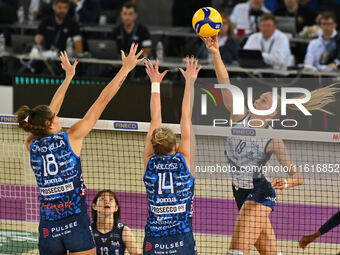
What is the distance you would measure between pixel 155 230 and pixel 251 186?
1.50m

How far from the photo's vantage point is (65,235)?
6.80 metres

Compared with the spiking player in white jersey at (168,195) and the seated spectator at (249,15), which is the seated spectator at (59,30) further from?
the spiking player in white jersey at (168,195)

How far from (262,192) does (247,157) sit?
1.29 ft

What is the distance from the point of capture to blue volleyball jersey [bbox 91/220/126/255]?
7738mm

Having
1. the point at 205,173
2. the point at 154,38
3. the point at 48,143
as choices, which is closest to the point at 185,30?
the point at 154,38

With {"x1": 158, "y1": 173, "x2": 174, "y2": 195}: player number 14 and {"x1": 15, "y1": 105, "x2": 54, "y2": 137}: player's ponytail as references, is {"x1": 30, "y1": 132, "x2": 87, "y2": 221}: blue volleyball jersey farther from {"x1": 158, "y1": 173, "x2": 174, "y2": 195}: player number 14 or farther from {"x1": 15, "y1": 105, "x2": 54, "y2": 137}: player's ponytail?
{"x1": 158, "y1": 173, "x2": 174, "y2": 195}: player number 14

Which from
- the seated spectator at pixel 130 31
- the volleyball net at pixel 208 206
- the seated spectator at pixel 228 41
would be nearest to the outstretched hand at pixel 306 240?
the volleyball net at pixel 208 206

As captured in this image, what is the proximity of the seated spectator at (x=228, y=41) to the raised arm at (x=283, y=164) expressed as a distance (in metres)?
7.30

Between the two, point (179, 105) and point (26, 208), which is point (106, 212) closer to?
point (26, 208)

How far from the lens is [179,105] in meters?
14.3

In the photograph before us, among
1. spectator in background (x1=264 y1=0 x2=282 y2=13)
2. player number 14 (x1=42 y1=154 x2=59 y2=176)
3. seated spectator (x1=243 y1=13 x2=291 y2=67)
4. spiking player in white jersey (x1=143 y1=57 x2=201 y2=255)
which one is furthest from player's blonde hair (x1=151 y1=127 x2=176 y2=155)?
spectator in background (x1=264 y1=0 x2=282 y2=13)

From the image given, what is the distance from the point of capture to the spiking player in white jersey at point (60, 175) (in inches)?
265

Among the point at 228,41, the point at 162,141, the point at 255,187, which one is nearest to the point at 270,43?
the point at 228,41

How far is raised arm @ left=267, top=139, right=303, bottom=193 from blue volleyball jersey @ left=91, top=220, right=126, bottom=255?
170 cm
